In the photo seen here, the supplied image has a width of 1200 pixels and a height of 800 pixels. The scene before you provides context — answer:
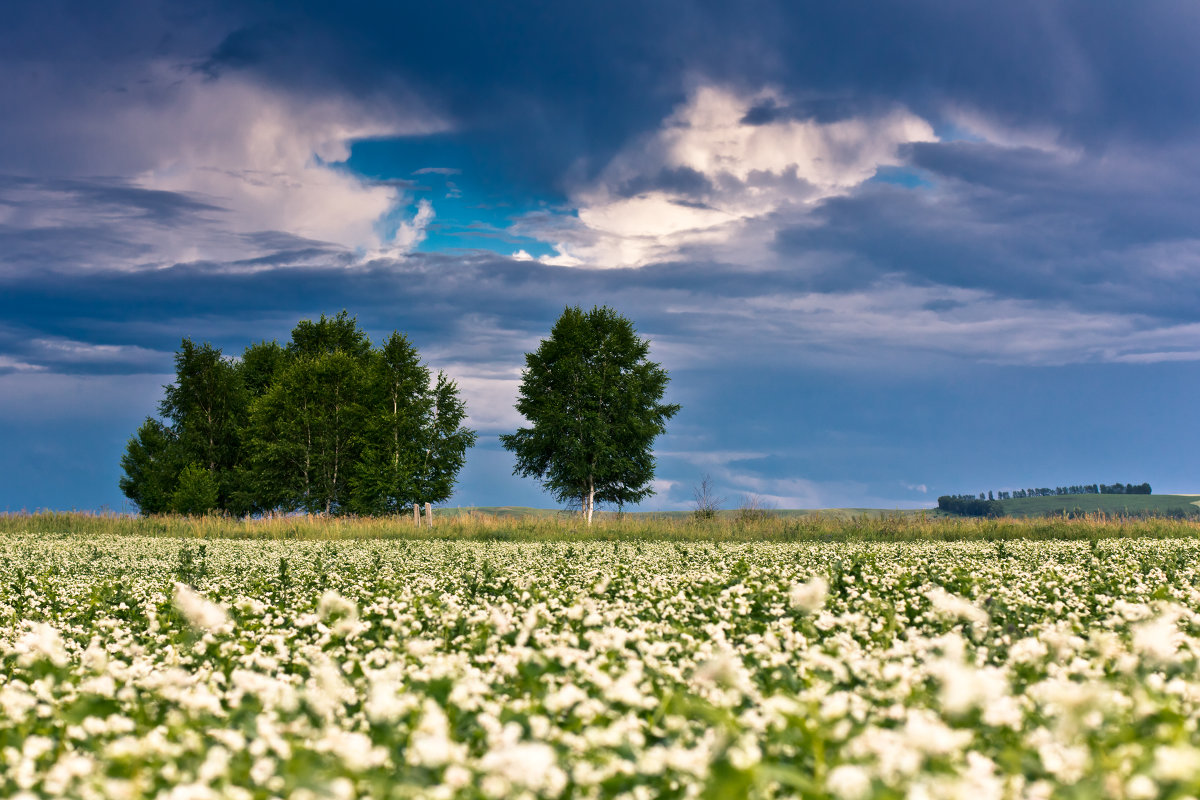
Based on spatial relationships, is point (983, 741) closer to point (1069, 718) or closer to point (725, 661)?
point (1069, 718)

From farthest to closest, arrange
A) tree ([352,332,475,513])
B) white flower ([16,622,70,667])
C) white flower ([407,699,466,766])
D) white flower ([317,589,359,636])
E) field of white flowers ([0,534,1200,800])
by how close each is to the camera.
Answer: tree ([352,332,475,513]) < white flower ([317,589,359,636]) < white flower ([16,622,70,667]) < field of white flowers ([0,534,1200,800]) < white flower ([407,699,466,766])

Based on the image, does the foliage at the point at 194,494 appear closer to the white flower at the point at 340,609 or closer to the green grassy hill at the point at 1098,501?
the white flower at the point at 340,609

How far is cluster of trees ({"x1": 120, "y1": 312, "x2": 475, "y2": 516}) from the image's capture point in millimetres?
52156

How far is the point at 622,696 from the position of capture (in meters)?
4.56

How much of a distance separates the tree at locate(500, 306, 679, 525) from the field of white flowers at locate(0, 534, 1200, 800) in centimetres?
4139

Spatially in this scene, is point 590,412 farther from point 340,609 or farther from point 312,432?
point 340,609

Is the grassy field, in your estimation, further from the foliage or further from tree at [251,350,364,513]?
the foliage

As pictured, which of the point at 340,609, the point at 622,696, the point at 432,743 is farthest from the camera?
the point at 340,609

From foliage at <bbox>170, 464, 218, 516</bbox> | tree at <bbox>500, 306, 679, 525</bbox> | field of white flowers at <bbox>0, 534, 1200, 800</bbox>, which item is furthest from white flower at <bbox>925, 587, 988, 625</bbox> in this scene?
foliage at <bbox>170, 464, 218, 516</bbox>

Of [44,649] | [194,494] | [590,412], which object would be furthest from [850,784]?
[194,494]

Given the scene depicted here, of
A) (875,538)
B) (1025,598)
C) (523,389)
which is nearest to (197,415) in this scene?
(523,389)

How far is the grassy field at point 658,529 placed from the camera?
31.4m

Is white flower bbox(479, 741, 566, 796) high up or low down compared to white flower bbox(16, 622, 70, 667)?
up

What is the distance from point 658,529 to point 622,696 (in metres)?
30.3
